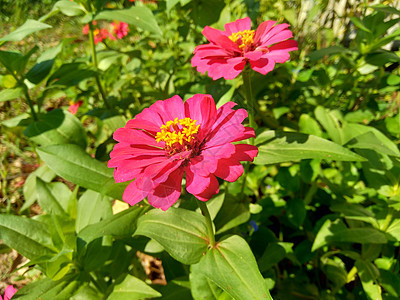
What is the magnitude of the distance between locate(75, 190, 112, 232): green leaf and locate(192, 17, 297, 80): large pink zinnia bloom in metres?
0.69

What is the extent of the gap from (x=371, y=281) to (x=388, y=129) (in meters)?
0.74

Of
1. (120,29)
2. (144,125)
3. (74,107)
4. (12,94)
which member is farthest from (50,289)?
(120,29)

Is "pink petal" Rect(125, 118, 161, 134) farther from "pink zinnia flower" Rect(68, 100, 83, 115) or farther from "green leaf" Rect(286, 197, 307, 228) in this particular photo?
"pink zinnia flower" Rect(68, 100, 83, 115)

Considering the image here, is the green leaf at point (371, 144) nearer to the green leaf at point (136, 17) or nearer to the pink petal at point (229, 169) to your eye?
the pink petal at point (229, 169)

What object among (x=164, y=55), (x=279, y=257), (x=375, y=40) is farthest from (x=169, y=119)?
(x=164, y=55)

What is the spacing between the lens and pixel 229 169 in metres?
0.77

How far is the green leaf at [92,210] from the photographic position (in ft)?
4.19

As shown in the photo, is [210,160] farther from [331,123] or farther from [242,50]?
[331,123]

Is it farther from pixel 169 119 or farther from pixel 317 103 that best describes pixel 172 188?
pixel 317 103

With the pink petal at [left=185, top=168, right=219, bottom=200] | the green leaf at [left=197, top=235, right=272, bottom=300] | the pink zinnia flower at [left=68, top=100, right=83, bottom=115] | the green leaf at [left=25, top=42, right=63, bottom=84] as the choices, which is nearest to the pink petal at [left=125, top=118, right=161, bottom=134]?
the pink petal at [left=185, top=168, right=219, bottom=200]

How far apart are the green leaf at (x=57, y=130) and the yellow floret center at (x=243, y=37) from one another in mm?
899

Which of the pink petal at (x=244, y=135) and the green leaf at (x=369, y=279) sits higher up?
the pink petal at (x=244, y=135)

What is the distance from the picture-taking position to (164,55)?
2.43 meters

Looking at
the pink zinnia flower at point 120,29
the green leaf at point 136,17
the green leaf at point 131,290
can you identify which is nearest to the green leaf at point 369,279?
the green leaf at point 131,290
